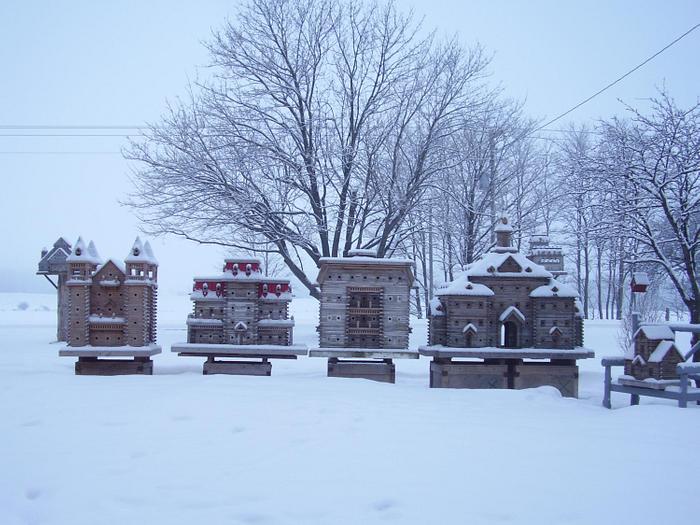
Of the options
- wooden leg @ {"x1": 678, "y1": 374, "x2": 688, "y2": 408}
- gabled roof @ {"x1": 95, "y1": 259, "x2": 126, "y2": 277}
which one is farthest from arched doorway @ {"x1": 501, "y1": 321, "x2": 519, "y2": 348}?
gabled roof @ {"x1": 95, "y1": 259, "x2": 126, "y2": 277}

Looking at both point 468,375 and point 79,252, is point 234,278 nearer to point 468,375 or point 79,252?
point 79,252

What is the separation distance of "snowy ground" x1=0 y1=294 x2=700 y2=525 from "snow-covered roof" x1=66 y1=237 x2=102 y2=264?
2.31m

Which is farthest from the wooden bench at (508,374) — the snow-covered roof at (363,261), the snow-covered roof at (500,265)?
the snow-covered roof at (363,261)

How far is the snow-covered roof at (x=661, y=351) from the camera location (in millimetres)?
8690

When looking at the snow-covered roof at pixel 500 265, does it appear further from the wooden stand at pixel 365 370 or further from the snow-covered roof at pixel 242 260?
the snow-covered roof at pixel 242 260

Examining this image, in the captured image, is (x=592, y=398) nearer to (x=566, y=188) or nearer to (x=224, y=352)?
(x=224, y=352)

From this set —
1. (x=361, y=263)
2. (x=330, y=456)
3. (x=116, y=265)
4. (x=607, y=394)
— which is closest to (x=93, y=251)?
(x=116, y=265)

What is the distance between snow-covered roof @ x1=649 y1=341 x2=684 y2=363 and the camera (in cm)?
869

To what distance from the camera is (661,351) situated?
345 inches

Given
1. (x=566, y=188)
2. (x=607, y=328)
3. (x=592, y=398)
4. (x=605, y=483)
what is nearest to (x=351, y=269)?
(x=592, y=398)

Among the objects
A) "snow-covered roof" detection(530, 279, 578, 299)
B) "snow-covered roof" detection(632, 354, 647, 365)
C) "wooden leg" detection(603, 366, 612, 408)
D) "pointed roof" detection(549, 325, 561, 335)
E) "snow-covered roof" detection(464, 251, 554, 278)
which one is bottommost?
"wooden leg" detection(603, 366, 612, 408)

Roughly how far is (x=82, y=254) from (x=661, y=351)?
32.9 feet

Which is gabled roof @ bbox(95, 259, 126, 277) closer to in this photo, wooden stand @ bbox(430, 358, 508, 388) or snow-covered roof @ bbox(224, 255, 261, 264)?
snow-covered roof @ bbox(224, 255, 261, 264)

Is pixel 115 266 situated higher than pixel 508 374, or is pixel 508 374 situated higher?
pixel 115 266
